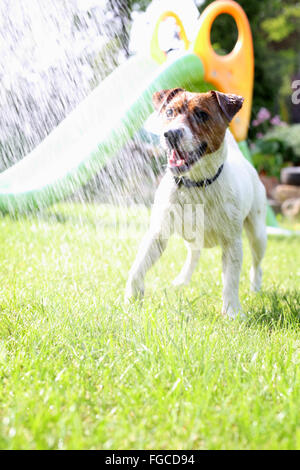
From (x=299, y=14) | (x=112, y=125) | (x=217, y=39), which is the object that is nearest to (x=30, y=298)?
(x=112, y=125)

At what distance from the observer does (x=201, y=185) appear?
8.89ft

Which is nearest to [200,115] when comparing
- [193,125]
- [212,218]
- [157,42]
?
[193,125]

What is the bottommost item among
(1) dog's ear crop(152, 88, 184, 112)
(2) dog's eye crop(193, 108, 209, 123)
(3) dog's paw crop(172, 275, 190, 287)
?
(3) dog's paw crop(172, 275, 190, 287)

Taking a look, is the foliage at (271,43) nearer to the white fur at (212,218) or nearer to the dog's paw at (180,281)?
the dog's paw at (180,281)

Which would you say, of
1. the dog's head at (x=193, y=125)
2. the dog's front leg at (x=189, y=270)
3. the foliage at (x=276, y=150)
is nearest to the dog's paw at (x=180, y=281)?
the dog's front leg at (x=189, y=270)

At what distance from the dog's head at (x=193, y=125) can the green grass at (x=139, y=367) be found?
2.62 feet

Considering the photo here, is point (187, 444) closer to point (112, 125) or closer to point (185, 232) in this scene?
point (185, 232)

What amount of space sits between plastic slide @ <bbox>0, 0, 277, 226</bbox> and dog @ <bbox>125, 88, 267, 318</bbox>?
1.26m

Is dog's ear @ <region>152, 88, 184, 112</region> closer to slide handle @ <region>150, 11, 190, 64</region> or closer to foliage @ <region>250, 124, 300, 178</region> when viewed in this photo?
slide handle @ <region>150, 11, 190, 64</region>

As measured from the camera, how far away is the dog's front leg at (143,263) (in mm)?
2773

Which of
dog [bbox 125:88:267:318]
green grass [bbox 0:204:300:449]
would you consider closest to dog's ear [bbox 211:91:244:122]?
dog [bbox 125:88:267:318]

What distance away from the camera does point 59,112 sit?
260 inches

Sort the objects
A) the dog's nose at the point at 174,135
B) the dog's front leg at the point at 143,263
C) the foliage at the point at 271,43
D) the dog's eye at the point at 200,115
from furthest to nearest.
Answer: the foliage at the point at 271,43
the dog's front leg at the point at 143,263
the dog's eye at the point at 200,115
the dog's nose at the point at 174,135

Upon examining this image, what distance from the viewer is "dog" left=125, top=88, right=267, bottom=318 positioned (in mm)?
2627
